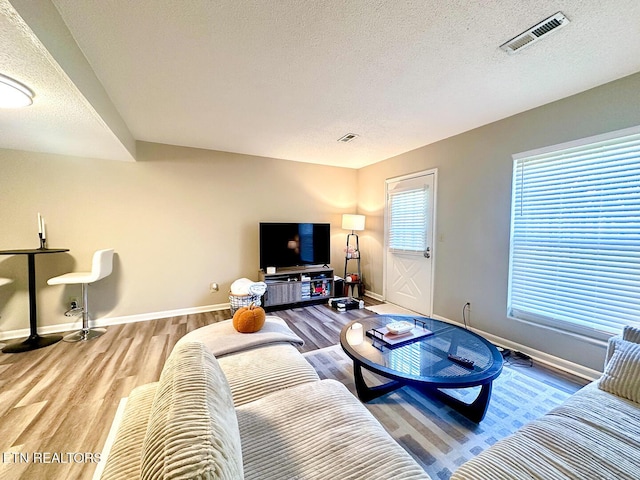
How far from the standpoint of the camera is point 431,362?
66.7 inches

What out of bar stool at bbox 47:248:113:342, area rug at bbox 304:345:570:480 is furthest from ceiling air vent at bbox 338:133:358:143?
bar stool at bbox 47:248:113:342

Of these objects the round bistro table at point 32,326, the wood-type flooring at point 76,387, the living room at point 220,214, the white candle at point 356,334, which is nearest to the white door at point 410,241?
the living room at point 220,214

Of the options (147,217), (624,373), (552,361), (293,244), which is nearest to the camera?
(624,373)

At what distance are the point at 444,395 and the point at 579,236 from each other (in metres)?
1.89

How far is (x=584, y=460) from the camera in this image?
3.04 feet

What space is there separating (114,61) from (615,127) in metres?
3.90

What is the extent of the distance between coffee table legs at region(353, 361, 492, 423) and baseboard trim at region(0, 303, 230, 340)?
2.76 meters

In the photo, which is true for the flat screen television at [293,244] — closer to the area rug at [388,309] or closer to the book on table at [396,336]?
the area rug at [388,309]

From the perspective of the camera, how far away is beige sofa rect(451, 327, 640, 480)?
2.90 feet

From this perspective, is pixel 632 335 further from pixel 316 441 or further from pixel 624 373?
pixel 316 441

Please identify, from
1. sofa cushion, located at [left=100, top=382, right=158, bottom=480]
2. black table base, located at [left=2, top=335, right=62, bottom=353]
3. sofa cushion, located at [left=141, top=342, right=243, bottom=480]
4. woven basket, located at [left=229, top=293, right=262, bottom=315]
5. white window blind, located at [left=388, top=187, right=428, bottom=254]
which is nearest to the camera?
sofa cushion, located at [left=141, top=342, right=243, bottom=480]

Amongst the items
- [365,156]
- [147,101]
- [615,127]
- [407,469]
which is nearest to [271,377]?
[407,469]

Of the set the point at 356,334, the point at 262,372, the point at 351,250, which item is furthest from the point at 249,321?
the point at 351,250

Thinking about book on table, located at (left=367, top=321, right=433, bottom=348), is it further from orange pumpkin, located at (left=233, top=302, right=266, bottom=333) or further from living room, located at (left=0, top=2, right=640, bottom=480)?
living room, located at (left=0, top=2, right=640, bottom=480)
